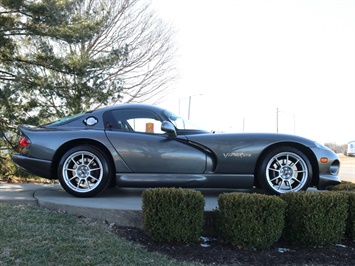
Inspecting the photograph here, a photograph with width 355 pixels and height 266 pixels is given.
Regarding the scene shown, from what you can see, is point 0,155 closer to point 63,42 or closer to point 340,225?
point 63,42

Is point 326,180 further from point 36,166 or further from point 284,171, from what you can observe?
point 36,166

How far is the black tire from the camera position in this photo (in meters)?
4.64

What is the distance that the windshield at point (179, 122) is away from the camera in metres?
5.00

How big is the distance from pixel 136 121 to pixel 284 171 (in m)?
2.05

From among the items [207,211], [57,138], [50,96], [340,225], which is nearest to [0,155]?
[50,96]

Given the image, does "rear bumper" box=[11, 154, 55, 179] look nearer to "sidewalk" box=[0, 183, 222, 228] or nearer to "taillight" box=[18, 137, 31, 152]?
"taillight" box=[18, 137, 31, 152]

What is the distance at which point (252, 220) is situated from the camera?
350 centimetres

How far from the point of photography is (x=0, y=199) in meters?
4.37

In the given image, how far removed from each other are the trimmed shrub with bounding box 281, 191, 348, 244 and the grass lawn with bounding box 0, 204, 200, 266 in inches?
53.7

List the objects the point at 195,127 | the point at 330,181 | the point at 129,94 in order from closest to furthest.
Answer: the point at 330,181, the point at 195,127, the point at 129,94

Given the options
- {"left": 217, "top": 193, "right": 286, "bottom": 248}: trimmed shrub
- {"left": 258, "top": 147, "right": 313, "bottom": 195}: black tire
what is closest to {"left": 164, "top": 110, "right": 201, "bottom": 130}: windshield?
{"left": 258, "top": 147, "right": 313, "bottom": 195}: black tire

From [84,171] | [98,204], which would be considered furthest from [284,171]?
[84,171]

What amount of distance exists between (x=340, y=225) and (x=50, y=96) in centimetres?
972

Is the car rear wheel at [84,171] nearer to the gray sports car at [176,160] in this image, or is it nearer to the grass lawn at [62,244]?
the gray sports car at [176,160]
